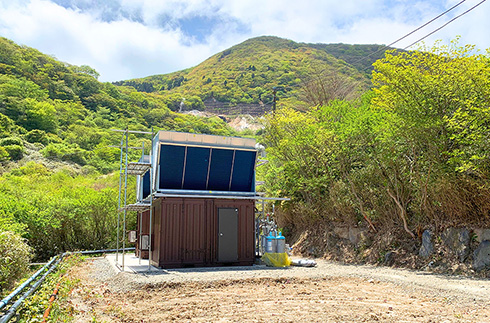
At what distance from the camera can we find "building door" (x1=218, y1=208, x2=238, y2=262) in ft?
37.7

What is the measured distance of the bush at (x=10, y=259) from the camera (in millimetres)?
6855

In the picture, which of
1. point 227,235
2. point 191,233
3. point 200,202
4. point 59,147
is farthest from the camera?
point 59,147

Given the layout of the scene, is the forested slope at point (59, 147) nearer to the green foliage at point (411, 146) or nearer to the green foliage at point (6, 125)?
the green foliage at point (6, 125)

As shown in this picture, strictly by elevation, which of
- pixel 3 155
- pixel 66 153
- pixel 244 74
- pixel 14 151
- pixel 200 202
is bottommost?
pixel 200 202

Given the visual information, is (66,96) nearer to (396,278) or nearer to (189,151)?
(189,151)

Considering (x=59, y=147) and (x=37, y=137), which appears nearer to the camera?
(x=59, y=147)

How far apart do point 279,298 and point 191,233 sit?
5194mm

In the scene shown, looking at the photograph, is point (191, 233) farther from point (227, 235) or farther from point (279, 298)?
point (279, 298)

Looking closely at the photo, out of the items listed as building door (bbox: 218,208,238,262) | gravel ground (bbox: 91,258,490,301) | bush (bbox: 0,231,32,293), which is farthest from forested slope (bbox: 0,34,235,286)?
building door (bbox: 218,208,238,262)

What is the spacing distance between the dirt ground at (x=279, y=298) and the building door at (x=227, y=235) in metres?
1.97

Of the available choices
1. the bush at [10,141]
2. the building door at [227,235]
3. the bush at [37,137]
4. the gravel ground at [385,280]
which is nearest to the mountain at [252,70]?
the bush at [37,137]

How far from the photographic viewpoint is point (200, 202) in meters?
11.4

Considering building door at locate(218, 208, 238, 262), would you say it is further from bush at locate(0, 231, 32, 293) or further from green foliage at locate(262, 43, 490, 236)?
bush at locate(0, 231, 32, 293)

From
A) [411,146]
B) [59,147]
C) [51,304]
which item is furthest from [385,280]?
[59,147]
